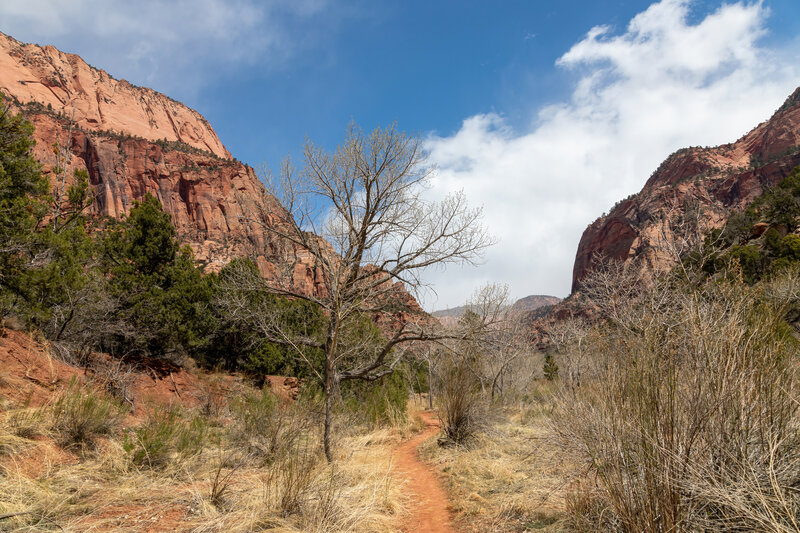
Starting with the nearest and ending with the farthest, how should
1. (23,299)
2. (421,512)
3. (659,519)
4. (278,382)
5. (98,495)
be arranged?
(659,519), (98,495), (421,512), (23,299), (278,382)

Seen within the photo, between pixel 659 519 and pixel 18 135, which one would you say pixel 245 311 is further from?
pixel 659 519

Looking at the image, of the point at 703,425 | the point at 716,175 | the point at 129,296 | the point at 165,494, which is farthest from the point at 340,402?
the point at 716,175

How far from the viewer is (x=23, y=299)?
8508 mm

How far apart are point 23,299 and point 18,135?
3.79 meters

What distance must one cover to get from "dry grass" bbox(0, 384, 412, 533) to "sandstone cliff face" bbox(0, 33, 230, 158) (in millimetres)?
103171

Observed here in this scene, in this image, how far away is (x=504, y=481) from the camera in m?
5.23

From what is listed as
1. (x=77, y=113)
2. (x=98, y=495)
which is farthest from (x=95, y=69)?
(x=98, y=495)

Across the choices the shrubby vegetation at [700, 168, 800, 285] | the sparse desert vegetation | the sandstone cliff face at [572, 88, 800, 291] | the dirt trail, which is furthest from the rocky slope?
the sandstone cliff face at [572, 88, 800, 291]

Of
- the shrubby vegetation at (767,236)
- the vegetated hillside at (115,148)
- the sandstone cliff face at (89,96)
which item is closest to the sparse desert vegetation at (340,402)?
the shrubby vegetation at (767,236)

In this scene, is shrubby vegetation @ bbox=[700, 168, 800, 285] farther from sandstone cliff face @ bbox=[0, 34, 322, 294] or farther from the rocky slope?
the rocky slope

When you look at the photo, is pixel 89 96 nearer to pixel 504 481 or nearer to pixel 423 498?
pixel 423 498

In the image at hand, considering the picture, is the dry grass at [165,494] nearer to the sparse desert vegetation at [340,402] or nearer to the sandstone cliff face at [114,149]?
the sparse desert vegetation at [340,402]

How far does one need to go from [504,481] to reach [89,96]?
13578cm

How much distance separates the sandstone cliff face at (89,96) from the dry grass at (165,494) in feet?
338
